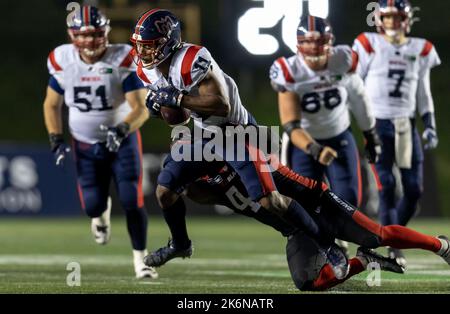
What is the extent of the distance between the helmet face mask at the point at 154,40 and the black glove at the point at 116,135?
0.99 meters

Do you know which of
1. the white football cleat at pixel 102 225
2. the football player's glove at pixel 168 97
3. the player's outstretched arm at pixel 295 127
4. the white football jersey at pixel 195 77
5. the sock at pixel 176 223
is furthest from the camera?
the white football cleat at pixel 102 225

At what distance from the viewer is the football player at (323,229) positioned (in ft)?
16.1

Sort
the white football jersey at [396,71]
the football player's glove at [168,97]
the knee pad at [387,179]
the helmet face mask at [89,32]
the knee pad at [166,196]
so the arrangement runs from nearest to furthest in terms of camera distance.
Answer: the football player's glove at [168,97] → the knee pad at [166,196] → the helmet face mask at [89,32] → the knee pad at [387,179] → the white football jersey at [396,71]

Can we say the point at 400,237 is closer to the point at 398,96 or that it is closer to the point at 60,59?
the point at 398,96

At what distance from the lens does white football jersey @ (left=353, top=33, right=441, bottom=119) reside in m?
7.02

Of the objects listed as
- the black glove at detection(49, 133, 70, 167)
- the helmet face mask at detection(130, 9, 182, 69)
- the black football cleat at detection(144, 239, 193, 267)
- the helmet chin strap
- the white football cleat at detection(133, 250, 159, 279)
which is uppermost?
the helmet face mask at detection(130, 9, 182, 69)

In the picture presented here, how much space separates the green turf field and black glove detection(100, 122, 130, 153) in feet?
2.31

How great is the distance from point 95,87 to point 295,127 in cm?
117

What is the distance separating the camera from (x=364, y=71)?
7121mm

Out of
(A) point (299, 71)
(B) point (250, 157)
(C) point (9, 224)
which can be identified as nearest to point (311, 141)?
(A) point (299, 71)

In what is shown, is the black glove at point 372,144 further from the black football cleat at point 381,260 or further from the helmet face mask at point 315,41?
the black football cleat at point 381,260

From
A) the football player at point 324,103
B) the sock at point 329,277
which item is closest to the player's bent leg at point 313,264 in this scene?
the sock at point 329,277

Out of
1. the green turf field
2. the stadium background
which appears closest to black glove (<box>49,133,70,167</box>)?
the green turf field

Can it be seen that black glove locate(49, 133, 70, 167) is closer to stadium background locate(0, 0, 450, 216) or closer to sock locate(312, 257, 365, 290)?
sock locate(312, 257, 365, 290)
